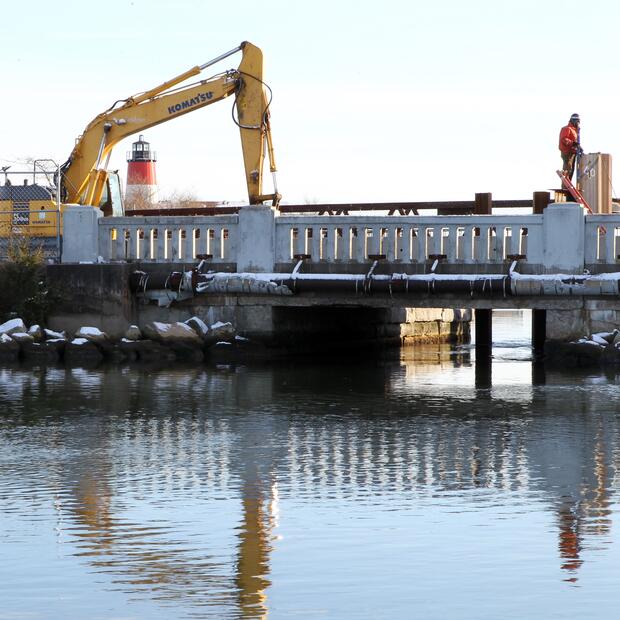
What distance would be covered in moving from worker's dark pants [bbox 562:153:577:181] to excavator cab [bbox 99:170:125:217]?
10554mm

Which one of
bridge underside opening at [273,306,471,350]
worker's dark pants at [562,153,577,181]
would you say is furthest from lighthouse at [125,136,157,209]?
worker's dark pants at [562,153,577,181]

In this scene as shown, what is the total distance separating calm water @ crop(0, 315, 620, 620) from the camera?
8625mm

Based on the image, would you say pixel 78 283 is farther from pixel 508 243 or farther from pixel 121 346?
pixel 508 243

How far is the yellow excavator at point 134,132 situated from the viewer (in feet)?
100

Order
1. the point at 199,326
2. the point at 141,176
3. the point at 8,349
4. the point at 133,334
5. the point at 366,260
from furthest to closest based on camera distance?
the point at 141,176
the point at 199,326
the point at 133,334
the point at 8,349
the point at 366,260

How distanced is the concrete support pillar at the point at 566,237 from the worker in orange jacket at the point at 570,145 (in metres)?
Answer: 2.55

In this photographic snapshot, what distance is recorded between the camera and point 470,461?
13.8m

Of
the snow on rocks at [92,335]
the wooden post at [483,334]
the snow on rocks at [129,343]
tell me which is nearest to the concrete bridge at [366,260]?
the snow on rocks at [129,343]

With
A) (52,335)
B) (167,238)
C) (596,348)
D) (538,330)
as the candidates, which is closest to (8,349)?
(52,335)

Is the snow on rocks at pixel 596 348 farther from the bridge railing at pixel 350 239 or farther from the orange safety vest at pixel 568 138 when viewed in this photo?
the orange safety vest at pixel 568 138

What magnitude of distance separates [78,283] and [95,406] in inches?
386

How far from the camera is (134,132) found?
1251 inches

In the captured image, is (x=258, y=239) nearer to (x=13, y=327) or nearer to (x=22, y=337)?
(x=22, y=337)

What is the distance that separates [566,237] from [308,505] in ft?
49.4
